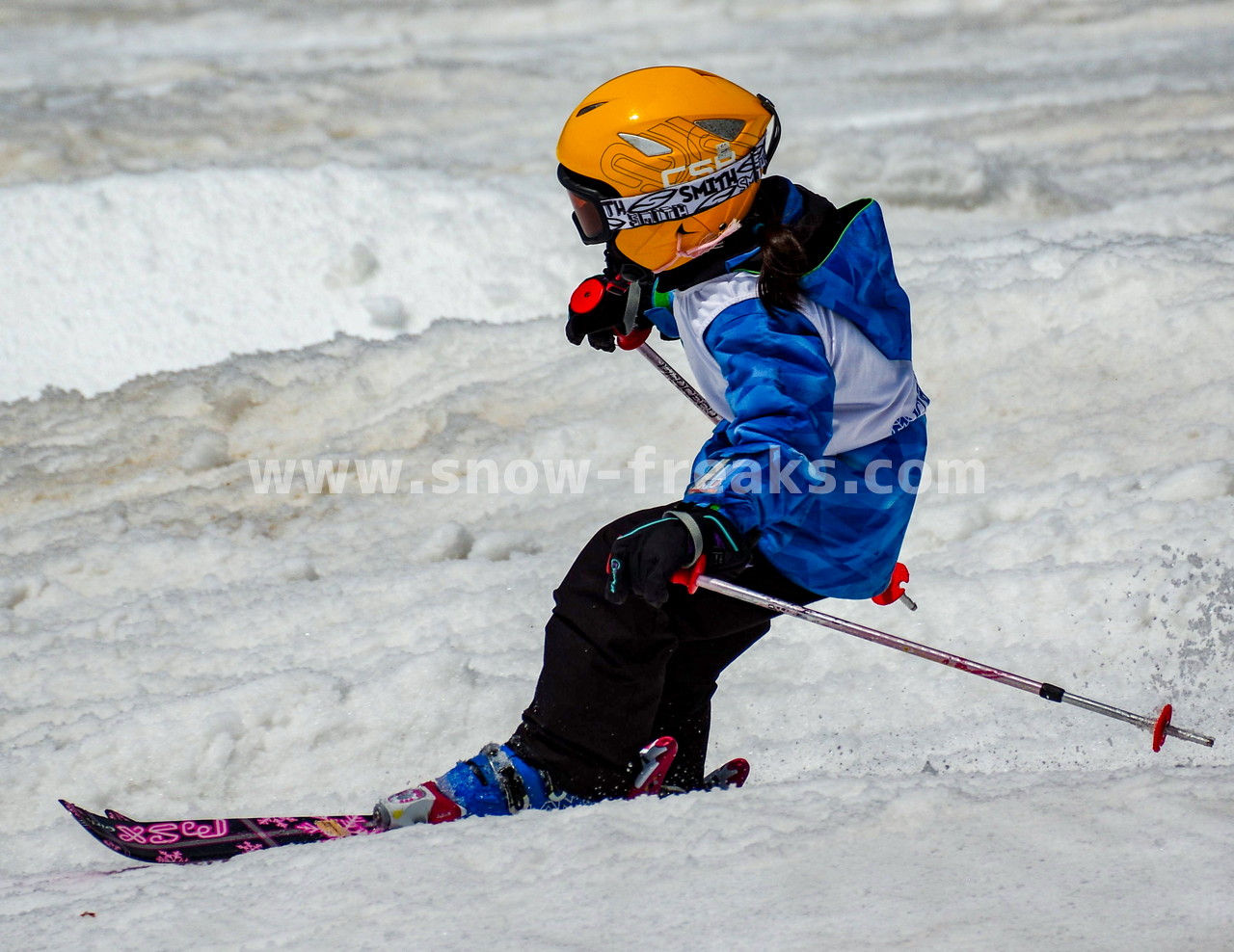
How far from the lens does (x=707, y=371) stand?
256 cm

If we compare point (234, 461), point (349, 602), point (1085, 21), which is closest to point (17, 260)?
point (234, 461)

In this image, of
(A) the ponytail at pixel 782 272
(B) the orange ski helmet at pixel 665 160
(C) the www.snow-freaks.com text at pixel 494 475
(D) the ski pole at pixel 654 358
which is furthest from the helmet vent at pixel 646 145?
(C) the www.snow-freaks.com text at pixel 494 475

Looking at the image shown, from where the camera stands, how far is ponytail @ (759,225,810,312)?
7.68 ft

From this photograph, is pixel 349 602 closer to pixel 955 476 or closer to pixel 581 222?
pixel 581 222

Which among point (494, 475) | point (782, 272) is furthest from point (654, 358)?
point (494, 475)

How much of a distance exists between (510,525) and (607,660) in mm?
1883

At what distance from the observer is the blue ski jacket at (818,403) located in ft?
7.23

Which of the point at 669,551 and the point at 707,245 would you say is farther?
the point at 707,245

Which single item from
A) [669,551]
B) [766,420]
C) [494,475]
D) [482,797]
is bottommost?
[482,797]

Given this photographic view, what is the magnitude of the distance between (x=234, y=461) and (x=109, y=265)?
2.08 meters

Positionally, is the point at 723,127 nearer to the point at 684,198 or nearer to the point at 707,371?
the point at 684,198

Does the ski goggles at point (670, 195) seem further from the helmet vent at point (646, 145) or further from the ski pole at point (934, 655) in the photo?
the ski pole at point (934, 655)

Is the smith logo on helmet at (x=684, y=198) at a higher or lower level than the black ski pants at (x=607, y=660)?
higher

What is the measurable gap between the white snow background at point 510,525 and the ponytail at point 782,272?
3.28 feet
